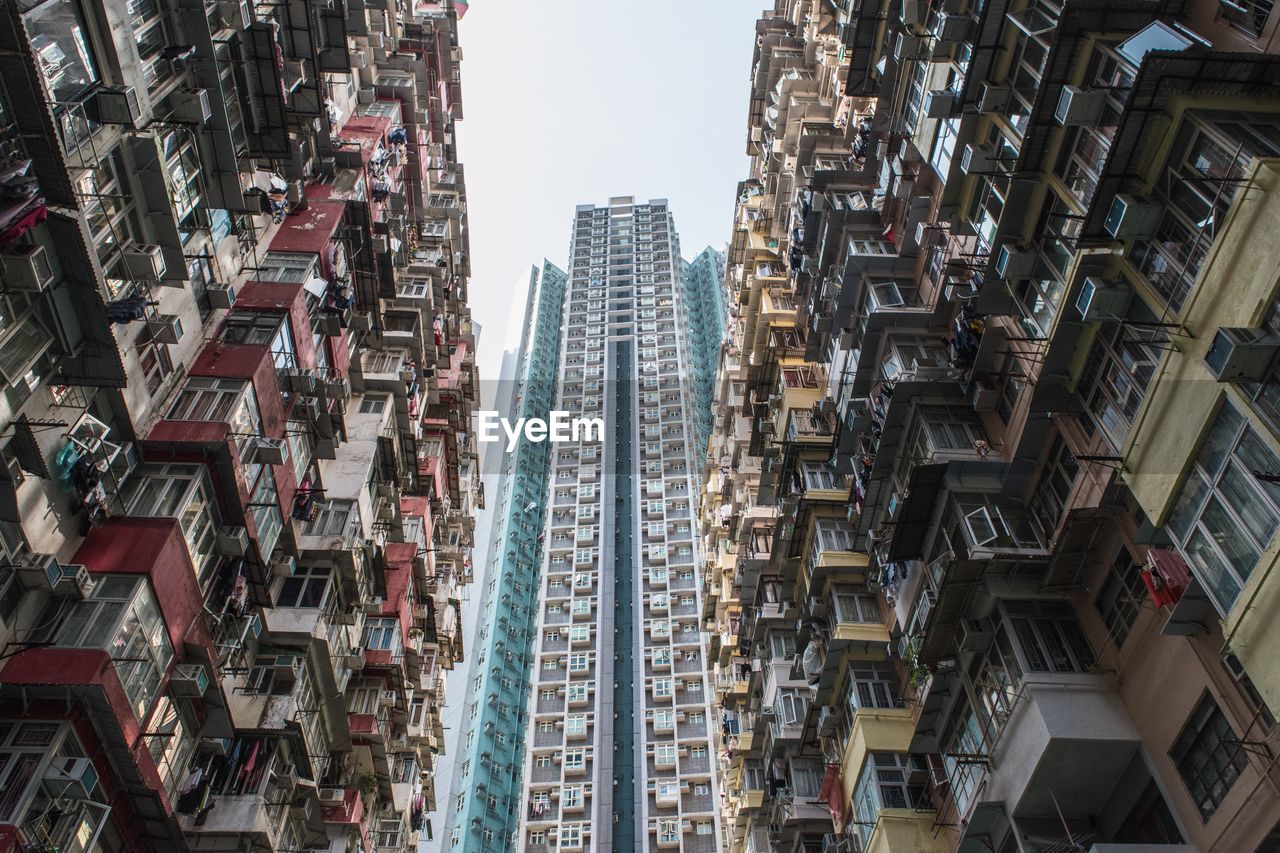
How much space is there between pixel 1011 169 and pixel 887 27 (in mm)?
13319

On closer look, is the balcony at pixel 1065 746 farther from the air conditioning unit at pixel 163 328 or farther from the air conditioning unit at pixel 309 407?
the air conditioning unit at pixel 163 328

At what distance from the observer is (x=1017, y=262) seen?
2006cm

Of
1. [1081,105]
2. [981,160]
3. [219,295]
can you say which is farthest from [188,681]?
[981,160]

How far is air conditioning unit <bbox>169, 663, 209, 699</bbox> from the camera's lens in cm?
1750

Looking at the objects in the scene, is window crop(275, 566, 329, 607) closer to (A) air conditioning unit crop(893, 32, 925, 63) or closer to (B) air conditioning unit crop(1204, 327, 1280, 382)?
(B) air conditioning unit crop(1204, 327, 1280, 382)

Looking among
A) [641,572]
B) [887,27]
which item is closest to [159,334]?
[887,27]

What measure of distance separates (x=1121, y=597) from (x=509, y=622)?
6276cm

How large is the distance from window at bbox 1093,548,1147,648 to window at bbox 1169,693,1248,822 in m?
2.39

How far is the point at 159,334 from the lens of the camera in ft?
62.0

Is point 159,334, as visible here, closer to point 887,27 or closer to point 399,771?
point 399,771

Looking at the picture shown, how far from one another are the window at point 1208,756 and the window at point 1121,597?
2.39m

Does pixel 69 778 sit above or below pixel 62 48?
below

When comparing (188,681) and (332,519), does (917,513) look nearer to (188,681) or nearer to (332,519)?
(332,519)

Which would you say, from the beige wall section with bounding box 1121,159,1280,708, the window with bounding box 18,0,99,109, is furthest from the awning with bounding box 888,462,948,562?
the window with bounding box 18,0,99,109
